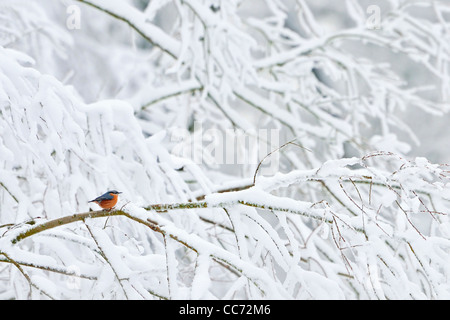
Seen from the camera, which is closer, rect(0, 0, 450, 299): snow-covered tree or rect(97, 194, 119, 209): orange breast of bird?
rect(0, 0, 450, 299): snow-covered tree

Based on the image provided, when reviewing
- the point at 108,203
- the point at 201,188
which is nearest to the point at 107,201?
the point at 108,203

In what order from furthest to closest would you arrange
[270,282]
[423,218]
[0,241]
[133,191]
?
[423,218], [133,191], [0,241], [270,282]

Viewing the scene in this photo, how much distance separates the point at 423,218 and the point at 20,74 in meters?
4.77

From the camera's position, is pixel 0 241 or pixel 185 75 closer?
pixel 0 241

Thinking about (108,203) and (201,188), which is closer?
(108,203)

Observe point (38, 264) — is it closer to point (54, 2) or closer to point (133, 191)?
point (133, 191)

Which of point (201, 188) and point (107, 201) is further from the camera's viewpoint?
point (201, 188)

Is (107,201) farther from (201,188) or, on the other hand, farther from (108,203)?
(201,188)

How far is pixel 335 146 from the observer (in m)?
3.65

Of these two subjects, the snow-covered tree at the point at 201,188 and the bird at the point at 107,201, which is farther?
the bird at the point at 107,201

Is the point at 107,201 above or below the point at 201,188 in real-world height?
above

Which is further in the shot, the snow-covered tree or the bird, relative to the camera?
the bird
